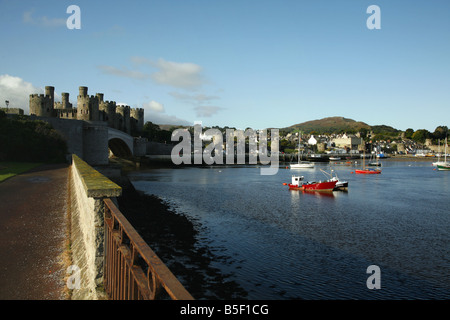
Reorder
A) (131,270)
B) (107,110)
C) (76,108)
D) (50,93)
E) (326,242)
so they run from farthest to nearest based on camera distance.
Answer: (107,110), (76,108), (50,93), (326,242), (131,270)

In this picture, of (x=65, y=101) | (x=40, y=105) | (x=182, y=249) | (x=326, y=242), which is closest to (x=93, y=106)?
(x=40, y=105)

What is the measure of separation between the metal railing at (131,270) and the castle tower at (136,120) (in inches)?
4552

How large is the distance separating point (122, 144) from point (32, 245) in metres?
75.2

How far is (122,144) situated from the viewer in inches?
3177

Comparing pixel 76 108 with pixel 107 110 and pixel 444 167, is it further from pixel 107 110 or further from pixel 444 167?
pixel 444 167

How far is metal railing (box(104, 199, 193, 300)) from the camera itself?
2863 mm

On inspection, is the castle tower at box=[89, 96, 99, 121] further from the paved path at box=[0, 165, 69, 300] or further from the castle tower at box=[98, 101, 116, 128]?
the paved path at box=[0, 165, 69, 300]

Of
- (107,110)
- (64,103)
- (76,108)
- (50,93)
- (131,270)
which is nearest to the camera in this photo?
(131,270)

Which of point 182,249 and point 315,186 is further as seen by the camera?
point 315,186

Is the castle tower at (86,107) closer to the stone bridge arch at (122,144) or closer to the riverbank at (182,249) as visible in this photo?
the stone bridge arch at (122,144)

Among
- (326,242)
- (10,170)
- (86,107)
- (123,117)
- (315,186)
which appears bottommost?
(326,242)

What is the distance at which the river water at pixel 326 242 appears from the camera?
14008 mm

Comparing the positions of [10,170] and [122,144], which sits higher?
[122,144]

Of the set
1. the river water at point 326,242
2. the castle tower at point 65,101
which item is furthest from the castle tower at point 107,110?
the river water at point 326,242
